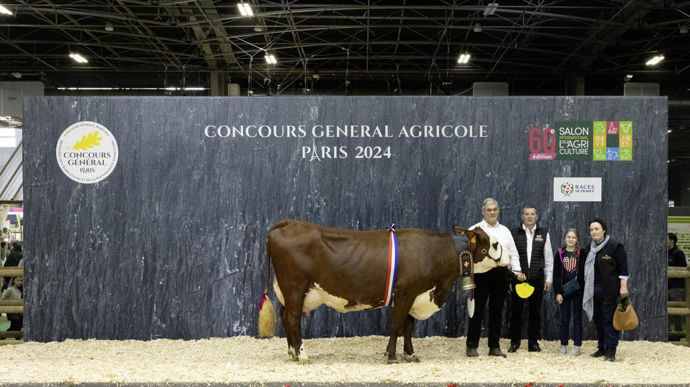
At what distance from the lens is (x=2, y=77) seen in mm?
26125

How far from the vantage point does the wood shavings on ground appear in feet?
20.5

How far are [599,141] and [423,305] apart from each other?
334 centimetres

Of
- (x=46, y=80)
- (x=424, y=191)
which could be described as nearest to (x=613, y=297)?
(x=424, y=191)

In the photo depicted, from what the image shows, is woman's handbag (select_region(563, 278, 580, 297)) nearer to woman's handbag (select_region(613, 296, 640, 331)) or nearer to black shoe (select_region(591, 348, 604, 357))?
woman's handbag (select_region(613, 296, 640, 331))

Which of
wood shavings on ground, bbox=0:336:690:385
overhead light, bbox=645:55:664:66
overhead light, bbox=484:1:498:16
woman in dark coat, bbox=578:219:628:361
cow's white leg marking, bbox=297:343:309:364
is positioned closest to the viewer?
wood shavings on ground, bbox=0:336:690:385

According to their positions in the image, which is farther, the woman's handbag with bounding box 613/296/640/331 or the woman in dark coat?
the woman in dark coat

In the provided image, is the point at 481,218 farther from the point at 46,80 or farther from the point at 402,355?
the point at 46,80

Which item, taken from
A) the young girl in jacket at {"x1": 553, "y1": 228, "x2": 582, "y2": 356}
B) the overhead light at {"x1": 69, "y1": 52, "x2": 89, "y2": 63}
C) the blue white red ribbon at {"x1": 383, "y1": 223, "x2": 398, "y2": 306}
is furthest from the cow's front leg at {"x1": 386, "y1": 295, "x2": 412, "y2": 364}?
the overhead light at {"x1": 69, "y1": 52, "x2": 89, "y2": 63}

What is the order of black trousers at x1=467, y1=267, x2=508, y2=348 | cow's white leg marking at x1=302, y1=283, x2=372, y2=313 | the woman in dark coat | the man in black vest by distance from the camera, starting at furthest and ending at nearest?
1. the man in black vest
2. black trousers at x1=467, y1=267, x2=508, y2=348
3. the woman in dark coat
4. cow's white leg marking at x1=302, y1=283, x2=372, y2=313

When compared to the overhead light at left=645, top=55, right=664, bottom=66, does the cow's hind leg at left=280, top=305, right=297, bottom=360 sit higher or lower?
lower

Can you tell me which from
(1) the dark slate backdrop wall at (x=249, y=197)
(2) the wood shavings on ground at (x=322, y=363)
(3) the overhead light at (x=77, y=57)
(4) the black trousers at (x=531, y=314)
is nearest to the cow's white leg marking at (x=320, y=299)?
(2) the wood shavings on ground at (x=322, y=363)

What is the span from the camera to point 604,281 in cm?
722

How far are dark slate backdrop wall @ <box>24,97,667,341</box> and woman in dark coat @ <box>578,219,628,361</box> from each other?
121 centimetres

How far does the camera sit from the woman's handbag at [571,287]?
24.5ft
